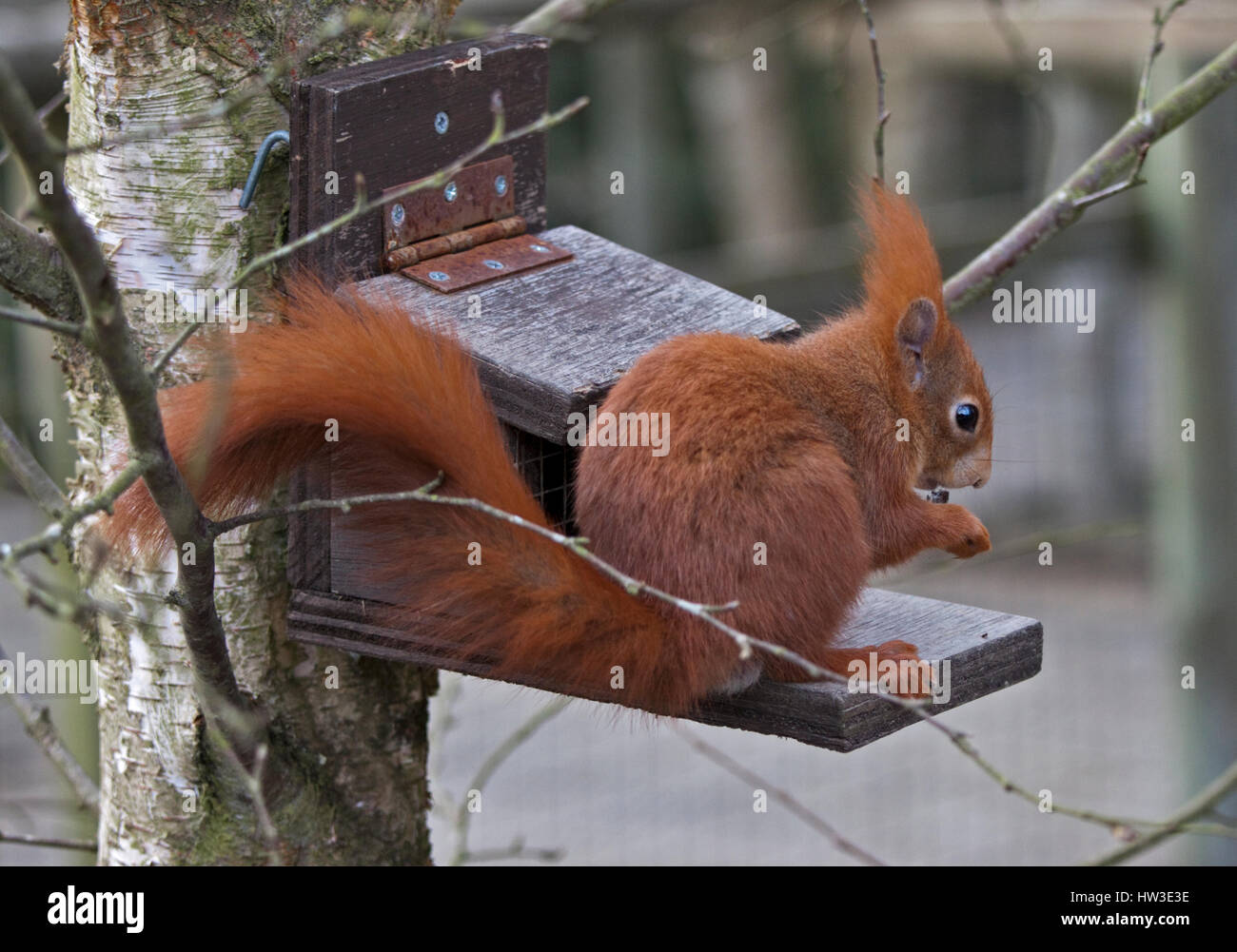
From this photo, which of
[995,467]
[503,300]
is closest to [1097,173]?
[503,300]

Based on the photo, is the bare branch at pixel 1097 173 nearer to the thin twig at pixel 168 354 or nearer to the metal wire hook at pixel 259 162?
the metal wire hook at pixel 259 162

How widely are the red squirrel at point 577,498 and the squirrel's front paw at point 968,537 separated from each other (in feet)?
0.70

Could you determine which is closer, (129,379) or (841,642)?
(129,379)

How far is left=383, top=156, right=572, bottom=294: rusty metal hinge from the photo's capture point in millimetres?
1888

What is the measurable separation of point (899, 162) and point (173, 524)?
7.37 m

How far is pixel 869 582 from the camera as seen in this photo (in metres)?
1.99

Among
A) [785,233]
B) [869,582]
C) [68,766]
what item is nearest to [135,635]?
[68,766]

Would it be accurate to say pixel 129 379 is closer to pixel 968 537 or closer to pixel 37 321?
pixel 37 321

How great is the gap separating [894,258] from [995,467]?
3.70 meters

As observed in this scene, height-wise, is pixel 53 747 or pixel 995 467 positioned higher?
pixel 995 467

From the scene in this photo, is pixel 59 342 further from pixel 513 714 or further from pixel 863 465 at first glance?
pixel 513 714

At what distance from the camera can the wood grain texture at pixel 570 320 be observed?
68.6 inches

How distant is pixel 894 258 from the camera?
205 centimetres

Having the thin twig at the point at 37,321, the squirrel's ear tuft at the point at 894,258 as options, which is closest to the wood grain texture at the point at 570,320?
the squirrel's ear tuft at the point at 894,258
